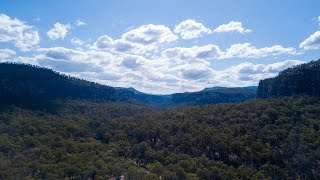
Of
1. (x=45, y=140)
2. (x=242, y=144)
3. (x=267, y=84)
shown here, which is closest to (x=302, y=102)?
(x=242, y=144)

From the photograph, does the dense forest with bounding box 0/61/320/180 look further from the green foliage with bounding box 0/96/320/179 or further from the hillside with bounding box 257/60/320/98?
the hillside with bounding box 257/60/320/98

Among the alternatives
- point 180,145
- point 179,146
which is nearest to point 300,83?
point 180,145

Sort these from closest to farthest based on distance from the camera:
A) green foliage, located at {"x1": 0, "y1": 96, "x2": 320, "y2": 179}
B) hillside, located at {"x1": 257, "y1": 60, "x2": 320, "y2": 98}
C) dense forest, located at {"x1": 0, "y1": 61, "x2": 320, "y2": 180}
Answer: green foliage, located at {"x1": 0, "y1": 96, "x2": 320, "y2": 179} → dense forest, located at {"x1": 0, "y1": 61, "x2": 320, "y2": 180} → hillside, located at {"x1": 257, "y1": 60, "x2": 320, "y2": 98}

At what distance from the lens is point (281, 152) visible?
288ft

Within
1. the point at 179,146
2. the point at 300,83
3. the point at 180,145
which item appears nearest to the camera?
the point at 179,146

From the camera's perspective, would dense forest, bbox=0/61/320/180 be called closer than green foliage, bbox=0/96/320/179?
No

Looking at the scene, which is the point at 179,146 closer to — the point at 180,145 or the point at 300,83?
the point at 180,145

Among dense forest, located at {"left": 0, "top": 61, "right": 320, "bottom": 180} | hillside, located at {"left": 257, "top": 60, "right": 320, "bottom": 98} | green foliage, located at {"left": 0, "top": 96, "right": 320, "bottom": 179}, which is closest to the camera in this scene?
green foliage, located at {"left": 0, "top": 96, "right": 320, "bottom": 179}

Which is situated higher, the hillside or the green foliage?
the hillside

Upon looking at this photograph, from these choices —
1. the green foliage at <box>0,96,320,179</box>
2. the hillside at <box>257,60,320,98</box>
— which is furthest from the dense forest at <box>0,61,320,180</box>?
the hillside at <box>257,60,320,98</box>

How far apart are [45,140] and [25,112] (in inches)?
2357

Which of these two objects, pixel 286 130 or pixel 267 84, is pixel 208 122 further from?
pixel 267 84

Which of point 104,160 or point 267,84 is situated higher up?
point 267,84

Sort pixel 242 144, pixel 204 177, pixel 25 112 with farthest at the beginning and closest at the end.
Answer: pixel 25 112 < pixel 242 144 < pixel 204 177
